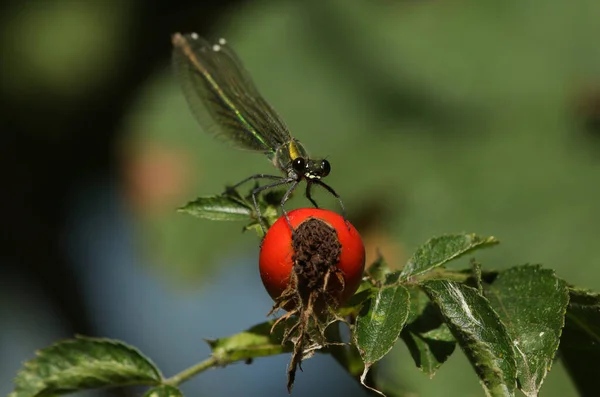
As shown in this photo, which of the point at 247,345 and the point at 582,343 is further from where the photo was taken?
the point at 247,345

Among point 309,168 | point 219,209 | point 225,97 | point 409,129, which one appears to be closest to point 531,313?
point 309,168

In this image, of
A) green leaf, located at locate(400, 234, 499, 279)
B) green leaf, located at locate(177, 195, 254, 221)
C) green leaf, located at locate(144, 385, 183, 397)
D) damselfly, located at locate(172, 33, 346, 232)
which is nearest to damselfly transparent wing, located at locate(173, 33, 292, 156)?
damselfly, located at locate(172, 33, 346, 232)

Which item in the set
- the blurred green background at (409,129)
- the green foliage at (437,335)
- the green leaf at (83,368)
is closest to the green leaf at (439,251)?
the green foliage at (437,335)

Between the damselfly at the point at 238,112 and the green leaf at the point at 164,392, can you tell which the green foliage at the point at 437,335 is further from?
the damselfly at the point at 238,112

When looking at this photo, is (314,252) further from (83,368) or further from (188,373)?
(83,368)

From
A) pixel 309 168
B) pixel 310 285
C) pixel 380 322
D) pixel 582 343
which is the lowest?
pixel 582 343

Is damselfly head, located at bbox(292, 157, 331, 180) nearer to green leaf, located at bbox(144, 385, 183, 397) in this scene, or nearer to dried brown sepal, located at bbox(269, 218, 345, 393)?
dried brown sepal, located at bbox(269, 218, 345, 393)
